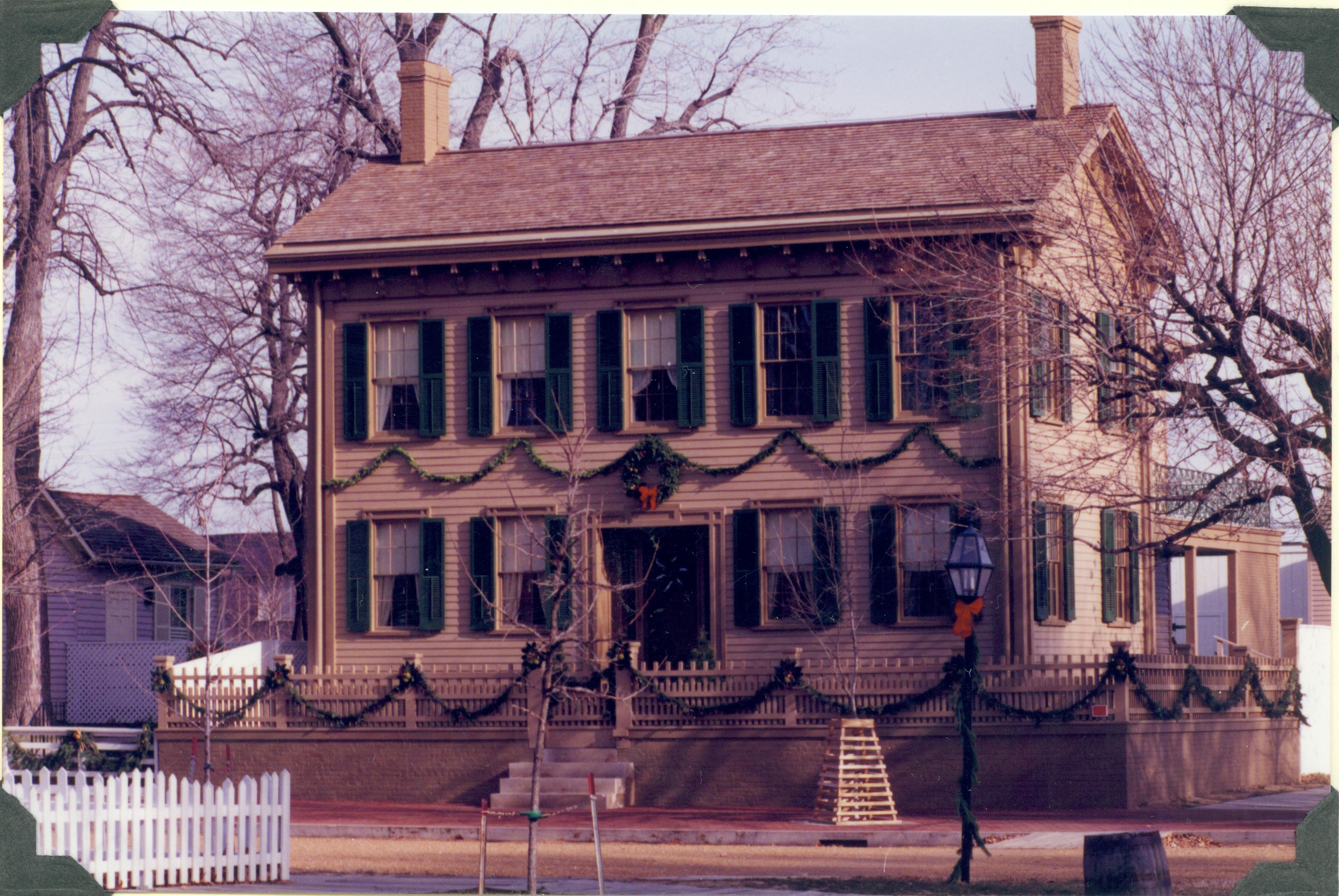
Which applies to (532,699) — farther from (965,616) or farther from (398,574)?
(965,616)

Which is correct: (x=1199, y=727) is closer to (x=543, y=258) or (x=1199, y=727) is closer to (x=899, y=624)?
(x=899, y=624)

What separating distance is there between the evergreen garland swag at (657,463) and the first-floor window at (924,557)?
0.78 meters

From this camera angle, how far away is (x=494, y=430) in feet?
87.0

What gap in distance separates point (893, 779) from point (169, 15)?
17.7 m

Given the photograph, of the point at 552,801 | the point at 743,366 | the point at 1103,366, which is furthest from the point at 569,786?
the point at 1103,366

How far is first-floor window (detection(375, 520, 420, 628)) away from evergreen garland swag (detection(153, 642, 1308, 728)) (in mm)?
1821

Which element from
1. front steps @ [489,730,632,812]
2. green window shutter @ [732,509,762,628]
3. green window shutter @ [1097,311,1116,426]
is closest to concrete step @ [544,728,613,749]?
front steps @ [489,730,632,812]

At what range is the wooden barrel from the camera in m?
13.2

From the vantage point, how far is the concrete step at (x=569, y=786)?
76.0 feet

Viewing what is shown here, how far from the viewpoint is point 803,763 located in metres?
23.2

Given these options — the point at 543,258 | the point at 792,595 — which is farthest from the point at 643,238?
the point at 792,595

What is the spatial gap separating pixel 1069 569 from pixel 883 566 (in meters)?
2.97

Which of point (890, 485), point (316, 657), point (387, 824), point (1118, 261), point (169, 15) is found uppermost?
point (169, 15)

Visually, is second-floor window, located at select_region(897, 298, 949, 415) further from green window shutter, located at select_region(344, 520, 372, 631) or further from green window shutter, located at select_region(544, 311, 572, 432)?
green window shutter, located at select_region(344, 520, 372, 631)
